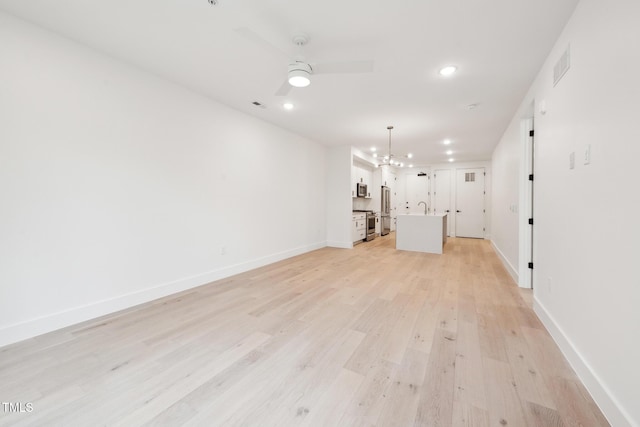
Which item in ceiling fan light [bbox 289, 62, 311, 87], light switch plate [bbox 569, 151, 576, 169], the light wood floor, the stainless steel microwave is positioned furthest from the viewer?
the stainless steel microwave

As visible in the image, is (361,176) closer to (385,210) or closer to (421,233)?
(385,210)

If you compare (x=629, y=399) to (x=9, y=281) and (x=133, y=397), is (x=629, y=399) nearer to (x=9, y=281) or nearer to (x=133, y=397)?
(x=133, y=397)

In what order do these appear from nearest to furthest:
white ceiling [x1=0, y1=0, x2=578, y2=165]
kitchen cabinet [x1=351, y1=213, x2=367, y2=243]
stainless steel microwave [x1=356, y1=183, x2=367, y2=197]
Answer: white ceiling [x1=0, y1=0, x2=578, y2=165]
kitchen cabinet [x1=351, y1=213, x2=367, y2=243]
stainless steel microwave [x1=356, y1=183, x2=367, y2=197]

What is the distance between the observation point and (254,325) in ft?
8.05

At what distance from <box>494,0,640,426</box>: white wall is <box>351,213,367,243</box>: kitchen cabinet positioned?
15.1ft

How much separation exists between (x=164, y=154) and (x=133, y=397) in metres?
2.59

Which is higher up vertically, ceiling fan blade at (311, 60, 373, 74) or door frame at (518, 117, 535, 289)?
ceiling fan blade at (311, 60, 373, 74)

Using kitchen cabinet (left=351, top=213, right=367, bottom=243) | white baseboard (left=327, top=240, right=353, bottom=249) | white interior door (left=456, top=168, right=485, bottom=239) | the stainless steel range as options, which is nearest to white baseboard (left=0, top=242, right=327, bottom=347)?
white baseboard (left=327, top=240, right=353, bottom=249)

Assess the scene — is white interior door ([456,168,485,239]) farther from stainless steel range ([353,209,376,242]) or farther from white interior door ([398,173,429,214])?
stainless steel range ([353,209,376,242])

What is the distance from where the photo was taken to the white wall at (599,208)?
4.14 feet

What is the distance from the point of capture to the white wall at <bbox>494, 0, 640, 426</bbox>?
126cm

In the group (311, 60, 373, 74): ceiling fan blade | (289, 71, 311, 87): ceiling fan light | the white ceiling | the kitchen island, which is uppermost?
the white ceiling

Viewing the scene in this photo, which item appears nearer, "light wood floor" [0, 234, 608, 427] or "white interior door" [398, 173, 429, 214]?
"light wood floor" [0, 234, 608, 427]

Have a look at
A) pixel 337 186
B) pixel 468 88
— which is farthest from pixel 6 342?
pixel 337 186
